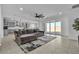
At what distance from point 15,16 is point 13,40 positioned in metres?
0.88

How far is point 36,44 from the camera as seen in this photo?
338 centimetres

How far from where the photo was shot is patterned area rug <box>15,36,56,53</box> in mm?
3291

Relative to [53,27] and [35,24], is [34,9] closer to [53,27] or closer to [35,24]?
[35,24]

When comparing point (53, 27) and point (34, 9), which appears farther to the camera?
point (53, 27)

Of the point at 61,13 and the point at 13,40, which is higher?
the point at 61,13

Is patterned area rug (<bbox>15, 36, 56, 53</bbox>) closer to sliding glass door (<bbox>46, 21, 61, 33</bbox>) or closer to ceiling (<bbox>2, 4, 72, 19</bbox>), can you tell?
sliding glass door (<bbox>46, 21, 61, 33</bbox>)

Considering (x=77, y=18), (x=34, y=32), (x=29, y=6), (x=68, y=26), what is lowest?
(x=34, y=32)

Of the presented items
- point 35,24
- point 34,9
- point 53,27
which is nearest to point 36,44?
point 35,24

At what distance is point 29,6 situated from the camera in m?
3.15

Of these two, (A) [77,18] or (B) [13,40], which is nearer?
(A) [77,18]

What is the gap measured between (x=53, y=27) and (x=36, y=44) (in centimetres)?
91

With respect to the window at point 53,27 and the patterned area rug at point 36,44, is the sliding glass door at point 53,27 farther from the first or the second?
the patterned area rug at point 36,44
